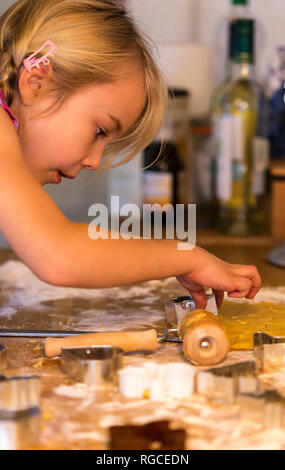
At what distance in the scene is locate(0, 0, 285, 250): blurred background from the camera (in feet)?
5.29

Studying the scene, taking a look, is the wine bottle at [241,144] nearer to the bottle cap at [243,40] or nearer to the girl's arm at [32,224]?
the bottle cap at [243,40]

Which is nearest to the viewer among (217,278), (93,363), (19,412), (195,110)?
(19,412)

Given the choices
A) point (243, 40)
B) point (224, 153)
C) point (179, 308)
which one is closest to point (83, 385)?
point (179, 308)

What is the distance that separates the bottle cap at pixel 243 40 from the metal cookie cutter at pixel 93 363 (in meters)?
1.03

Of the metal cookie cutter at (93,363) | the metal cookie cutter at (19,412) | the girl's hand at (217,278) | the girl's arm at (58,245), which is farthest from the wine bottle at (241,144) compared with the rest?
the metal cookie cutter at (19,412)

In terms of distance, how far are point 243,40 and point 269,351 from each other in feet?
3.26

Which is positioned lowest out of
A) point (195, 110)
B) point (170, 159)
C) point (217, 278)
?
point (217, 278)

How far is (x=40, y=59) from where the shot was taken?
0.90 metres

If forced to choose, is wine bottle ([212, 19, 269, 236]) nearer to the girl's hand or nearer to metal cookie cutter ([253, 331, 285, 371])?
the girl's hand

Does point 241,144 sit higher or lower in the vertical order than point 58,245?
higher

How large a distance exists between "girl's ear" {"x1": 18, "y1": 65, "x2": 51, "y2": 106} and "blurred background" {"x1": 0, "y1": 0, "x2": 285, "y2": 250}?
604 millimetres

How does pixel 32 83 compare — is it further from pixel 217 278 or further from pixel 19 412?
pixel 19 412

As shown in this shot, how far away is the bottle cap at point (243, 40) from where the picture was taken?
157cm
